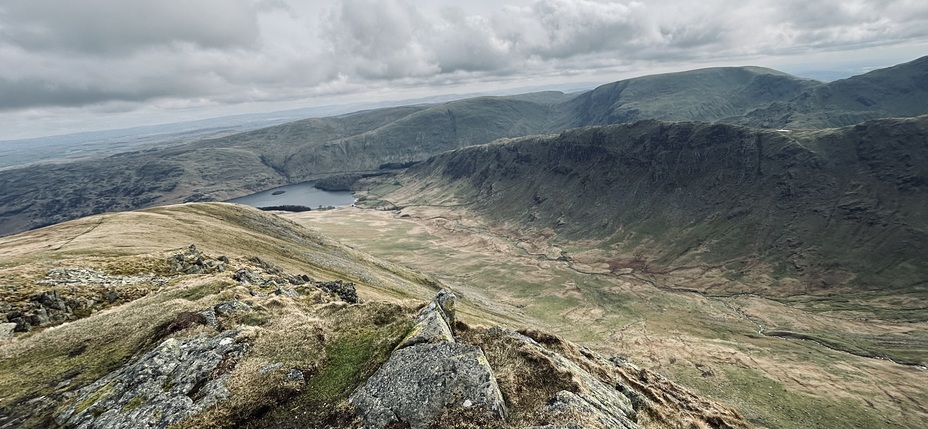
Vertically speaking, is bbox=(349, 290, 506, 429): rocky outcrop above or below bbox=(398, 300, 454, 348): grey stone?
below

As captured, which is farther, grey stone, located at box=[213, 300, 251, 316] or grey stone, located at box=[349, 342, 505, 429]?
grey stone, located at box=[213, 300, 251, 316]

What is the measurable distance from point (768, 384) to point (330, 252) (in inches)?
4584

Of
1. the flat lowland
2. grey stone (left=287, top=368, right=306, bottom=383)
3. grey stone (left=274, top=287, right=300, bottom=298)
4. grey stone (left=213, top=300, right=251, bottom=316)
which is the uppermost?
grey stone (left=287, top=368, right=306, bottom=383)

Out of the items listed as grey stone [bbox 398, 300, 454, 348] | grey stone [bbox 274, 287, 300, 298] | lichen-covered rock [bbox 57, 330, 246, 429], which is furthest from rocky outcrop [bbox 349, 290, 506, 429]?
grey stone [bbox 274, 287, 300, 298]

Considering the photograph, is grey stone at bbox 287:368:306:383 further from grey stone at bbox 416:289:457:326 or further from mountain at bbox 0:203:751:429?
grey stone at bbox 416:289:457:326

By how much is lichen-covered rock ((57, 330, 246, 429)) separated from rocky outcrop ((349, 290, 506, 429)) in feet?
28.0

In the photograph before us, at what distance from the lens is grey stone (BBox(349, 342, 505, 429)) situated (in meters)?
20.1

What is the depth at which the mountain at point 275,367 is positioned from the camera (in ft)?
67.9

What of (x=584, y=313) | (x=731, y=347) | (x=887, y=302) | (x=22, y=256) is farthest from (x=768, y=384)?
(x=22, y=256)

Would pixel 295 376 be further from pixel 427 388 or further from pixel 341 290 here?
pixel 341 290

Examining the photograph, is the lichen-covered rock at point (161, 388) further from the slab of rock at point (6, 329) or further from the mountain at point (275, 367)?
the slab of rock at point (6, 329)

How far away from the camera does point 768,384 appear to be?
87438mm

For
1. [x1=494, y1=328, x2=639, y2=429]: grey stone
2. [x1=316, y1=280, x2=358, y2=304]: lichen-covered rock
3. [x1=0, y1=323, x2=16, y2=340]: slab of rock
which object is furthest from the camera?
[x1=316, y1=280, x2=358, y2=304]: lichen-covered rock

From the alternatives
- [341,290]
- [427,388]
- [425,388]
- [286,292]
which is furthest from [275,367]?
[341,290]
